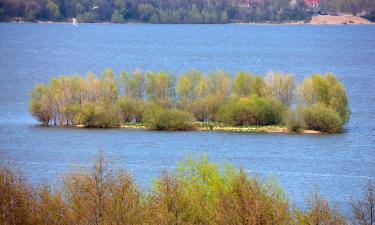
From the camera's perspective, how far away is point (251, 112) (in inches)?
2109

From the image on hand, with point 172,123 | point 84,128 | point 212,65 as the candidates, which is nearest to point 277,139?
point 172,123

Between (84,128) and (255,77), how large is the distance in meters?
9.96

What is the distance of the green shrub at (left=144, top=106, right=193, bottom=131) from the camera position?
53.0 m

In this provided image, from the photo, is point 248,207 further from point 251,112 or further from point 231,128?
point 251,112

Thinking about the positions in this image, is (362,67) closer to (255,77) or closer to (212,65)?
(212,65)

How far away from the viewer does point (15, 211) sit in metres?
23.8

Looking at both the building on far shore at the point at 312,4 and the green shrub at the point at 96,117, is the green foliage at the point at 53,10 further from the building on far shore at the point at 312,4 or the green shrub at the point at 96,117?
the green shrub at the point at 96,117

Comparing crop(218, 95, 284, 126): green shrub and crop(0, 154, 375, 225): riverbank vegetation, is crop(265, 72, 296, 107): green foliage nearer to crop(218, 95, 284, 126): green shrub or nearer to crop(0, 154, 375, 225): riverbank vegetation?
crop(218, 95, 284, 126): green shrub

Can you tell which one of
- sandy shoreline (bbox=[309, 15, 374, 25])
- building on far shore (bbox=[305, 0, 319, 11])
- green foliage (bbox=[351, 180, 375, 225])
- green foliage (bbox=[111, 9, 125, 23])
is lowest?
sandy shoreline (bbox=[309, 15, 374, 25])

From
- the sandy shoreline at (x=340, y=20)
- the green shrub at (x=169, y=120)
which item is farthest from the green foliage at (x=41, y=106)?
the sandy shoreline at (x=340, y=20)

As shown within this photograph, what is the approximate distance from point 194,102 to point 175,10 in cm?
12266

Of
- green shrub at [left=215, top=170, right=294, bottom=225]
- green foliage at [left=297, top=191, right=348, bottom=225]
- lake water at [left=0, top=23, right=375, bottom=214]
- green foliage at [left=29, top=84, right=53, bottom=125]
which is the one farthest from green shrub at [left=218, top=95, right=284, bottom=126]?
green foliage at [left=297, top=191, right=348, bottom=225]

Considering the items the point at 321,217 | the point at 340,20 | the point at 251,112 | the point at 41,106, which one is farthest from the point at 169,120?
the point at 340,20

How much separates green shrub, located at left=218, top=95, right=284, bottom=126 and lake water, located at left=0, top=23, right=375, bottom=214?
2.26 metres
